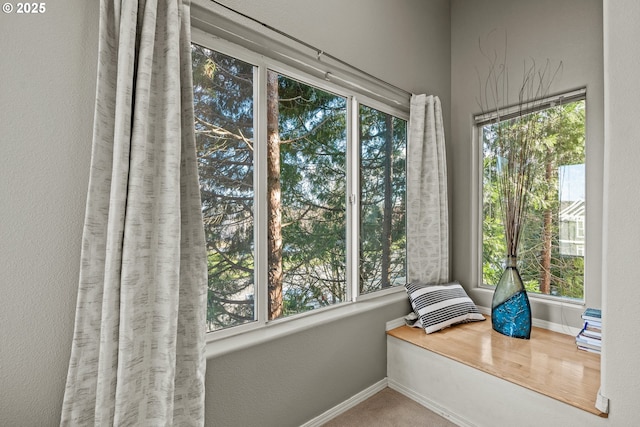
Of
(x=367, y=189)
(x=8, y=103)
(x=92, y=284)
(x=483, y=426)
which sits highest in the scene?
(x=8, y=103)

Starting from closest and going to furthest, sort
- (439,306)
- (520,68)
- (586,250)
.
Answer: (586,250)
(439,306)
(520,68)

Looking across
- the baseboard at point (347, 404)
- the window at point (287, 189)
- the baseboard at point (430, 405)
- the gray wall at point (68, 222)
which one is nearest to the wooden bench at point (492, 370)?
the baseboard at point (430, 405)

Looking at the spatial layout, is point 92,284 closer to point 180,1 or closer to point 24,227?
point 24,227

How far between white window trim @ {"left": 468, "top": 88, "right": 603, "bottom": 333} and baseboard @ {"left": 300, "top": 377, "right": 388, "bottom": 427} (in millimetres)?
1104

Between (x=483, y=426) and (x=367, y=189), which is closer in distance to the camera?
(x=483, y=426)

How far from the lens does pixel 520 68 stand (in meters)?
2.30

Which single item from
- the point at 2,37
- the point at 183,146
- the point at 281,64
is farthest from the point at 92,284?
the point at 281,64

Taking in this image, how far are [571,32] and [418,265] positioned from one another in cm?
187

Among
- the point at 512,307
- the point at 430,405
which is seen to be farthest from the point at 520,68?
the point at 430,405

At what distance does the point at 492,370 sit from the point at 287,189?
1454 millimetres

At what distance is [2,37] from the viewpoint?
0.97 meters

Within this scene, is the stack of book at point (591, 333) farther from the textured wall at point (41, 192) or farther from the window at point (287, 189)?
the textured wall at point (41, 192)

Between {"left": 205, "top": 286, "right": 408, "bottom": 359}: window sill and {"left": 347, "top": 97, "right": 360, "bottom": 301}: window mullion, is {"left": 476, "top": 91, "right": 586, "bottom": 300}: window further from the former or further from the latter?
{"left": 347, "top": 97, "right": 360, "bottom": 301}: window mullion

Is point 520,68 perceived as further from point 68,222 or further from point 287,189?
point 68,222
